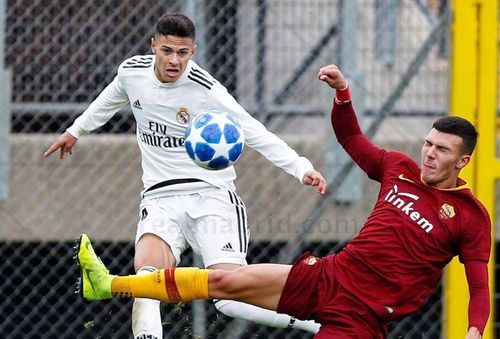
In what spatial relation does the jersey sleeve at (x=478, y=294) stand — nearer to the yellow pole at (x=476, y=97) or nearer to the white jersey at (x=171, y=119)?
the white jersey at (x=171, y=119)

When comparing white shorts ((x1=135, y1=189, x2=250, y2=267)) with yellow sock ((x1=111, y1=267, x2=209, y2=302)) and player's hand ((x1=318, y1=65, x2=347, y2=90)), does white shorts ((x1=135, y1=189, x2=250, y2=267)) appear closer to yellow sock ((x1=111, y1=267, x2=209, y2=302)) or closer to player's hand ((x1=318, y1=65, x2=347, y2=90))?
yellow sock ((x1=111, y1=267, x2=209, y2=302))

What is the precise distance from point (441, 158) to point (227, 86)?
88.6 inches

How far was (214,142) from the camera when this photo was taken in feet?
19.5

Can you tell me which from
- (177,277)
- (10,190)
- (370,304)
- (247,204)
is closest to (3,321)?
(10,190)

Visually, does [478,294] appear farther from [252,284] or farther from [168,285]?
[168,285]

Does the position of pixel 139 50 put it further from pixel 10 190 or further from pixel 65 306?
pixel 65 306

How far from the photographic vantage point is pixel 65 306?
8117 millimetres

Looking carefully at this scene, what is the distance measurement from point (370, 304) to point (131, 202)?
247 cm

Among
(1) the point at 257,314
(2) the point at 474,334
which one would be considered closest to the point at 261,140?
(1) the point at 257,314

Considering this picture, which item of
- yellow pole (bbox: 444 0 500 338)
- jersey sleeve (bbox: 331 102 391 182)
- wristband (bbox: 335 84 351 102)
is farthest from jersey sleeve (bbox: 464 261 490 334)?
yellow pole (bbox: 444 0 500 338)

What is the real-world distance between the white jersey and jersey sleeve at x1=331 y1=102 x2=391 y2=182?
31 cm

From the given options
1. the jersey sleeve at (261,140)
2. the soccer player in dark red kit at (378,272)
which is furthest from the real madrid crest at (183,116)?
the soccer player in dark red kit at (378,272)

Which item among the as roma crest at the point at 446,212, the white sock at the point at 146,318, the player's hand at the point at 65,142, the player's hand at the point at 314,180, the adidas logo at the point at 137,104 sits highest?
the adidas logo at the point at 137,104

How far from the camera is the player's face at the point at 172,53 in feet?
20.5
